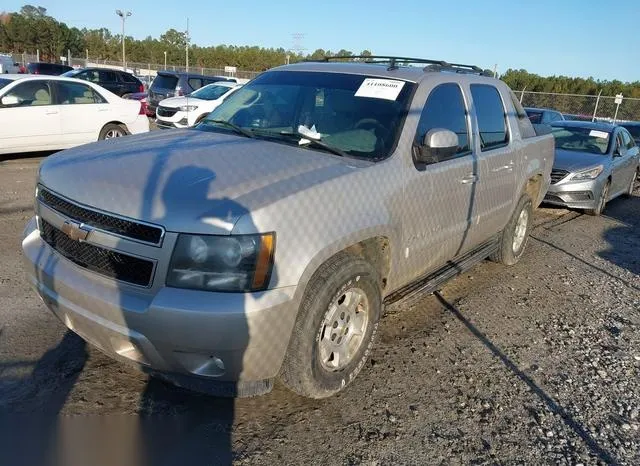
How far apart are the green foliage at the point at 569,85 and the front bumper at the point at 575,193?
42708mm

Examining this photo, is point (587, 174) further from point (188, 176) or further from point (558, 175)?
point (188, 176)

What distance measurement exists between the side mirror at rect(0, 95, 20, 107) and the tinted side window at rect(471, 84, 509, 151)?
8053mm

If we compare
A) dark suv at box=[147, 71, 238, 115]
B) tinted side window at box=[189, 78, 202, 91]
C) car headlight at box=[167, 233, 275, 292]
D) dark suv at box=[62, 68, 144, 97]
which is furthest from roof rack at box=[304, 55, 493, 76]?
dark suv at box=[62, 68, 144, 97]

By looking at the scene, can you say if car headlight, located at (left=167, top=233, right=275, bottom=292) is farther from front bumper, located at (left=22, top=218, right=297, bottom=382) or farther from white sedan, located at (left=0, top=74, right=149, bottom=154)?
white sedan, located at (left=0, top=74, right=149, bottom=154)

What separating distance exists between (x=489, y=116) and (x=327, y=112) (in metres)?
1.75

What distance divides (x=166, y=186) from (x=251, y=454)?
141 cm

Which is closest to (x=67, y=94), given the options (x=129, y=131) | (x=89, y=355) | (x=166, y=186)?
(x=129, y=131)

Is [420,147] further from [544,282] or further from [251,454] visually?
[544,282]

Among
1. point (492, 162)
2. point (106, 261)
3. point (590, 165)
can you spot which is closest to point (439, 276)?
point (492, 162)

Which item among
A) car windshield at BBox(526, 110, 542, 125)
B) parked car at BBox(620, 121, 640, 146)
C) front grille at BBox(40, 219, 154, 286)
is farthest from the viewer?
parked car at BBox(620, 121, 640, 146)

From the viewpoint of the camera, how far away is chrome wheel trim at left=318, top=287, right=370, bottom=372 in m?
3.05

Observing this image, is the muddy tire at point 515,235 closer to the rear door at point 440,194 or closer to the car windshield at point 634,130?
the rear door at point 440,194

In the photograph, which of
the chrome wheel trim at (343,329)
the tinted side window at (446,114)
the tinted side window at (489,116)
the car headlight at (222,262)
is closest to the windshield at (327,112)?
the tinted side window at (446,114)

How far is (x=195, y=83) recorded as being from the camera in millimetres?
20953
